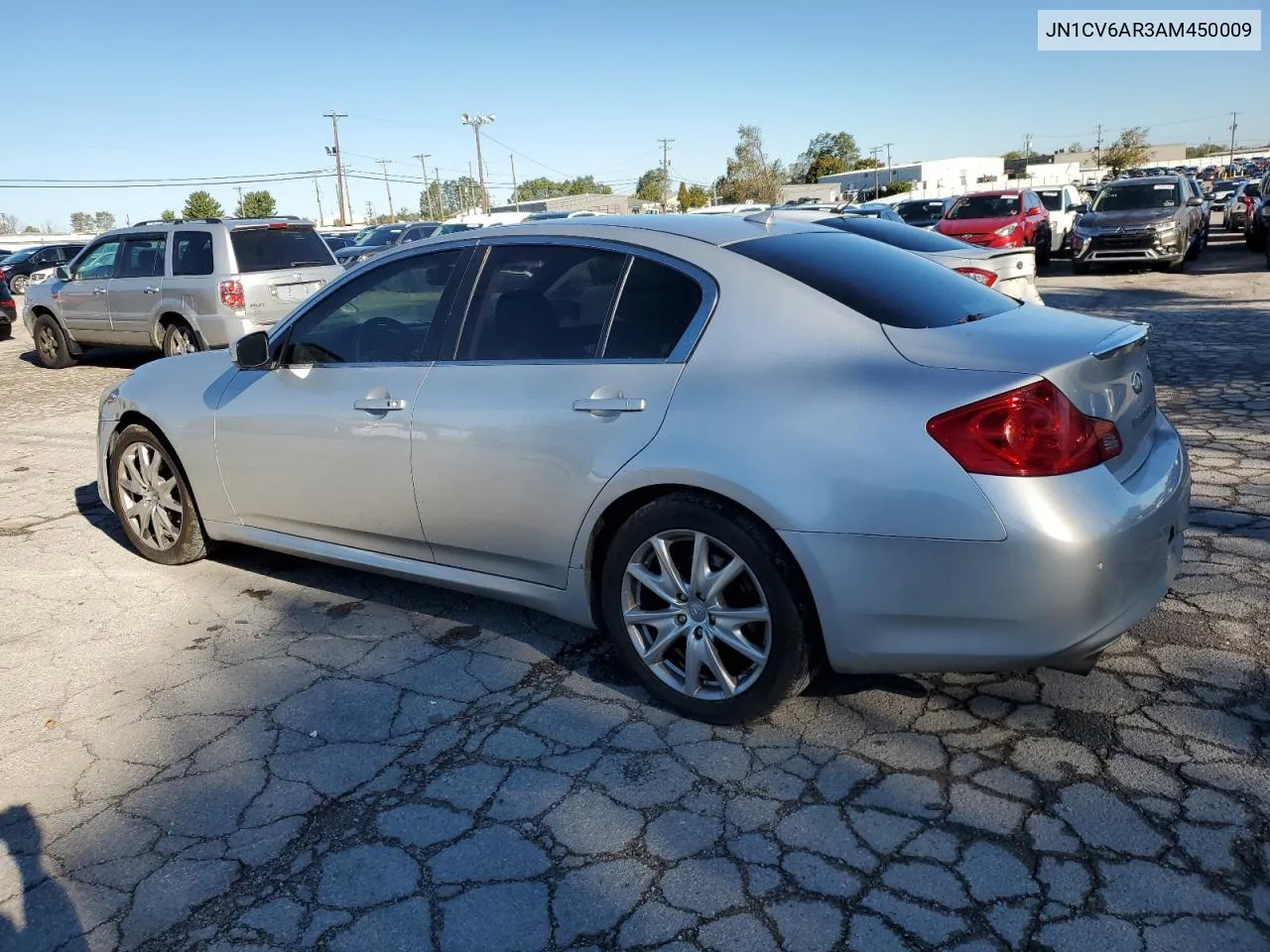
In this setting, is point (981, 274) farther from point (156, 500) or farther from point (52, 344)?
point (52, 344)

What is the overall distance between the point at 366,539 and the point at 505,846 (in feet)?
5.84

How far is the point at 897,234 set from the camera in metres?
8.57

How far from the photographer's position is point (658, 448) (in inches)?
124

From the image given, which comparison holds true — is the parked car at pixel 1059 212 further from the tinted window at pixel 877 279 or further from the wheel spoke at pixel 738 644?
the wheel spoke at pixel 738 644

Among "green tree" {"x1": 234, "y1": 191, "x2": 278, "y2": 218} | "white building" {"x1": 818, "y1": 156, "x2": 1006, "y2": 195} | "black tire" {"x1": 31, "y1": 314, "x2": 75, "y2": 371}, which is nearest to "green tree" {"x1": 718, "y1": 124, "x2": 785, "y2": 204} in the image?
"white building" {"x1": 818, "y1": 156, "x2": 1006, "y2": 195}

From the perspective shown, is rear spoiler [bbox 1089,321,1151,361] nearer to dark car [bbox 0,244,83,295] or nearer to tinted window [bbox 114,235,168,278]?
tinted window [bbox 114,235,168,278]

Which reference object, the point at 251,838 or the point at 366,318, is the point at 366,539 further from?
the point at 251,838

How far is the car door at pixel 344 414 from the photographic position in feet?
12.9

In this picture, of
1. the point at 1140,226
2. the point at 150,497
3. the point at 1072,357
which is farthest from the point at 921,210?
the point at 1072,357

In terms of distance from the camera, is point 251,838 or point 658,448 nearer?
point 251,838

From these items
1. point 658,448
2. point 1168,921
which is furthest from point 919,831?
point 658,448

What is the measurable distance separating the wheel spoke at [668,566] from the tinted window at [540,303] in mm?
714

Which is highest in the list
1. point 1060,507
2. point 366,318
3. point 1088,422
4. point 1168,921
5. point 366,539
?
point 366,318

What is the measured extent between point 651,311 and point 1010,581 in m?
1.45
